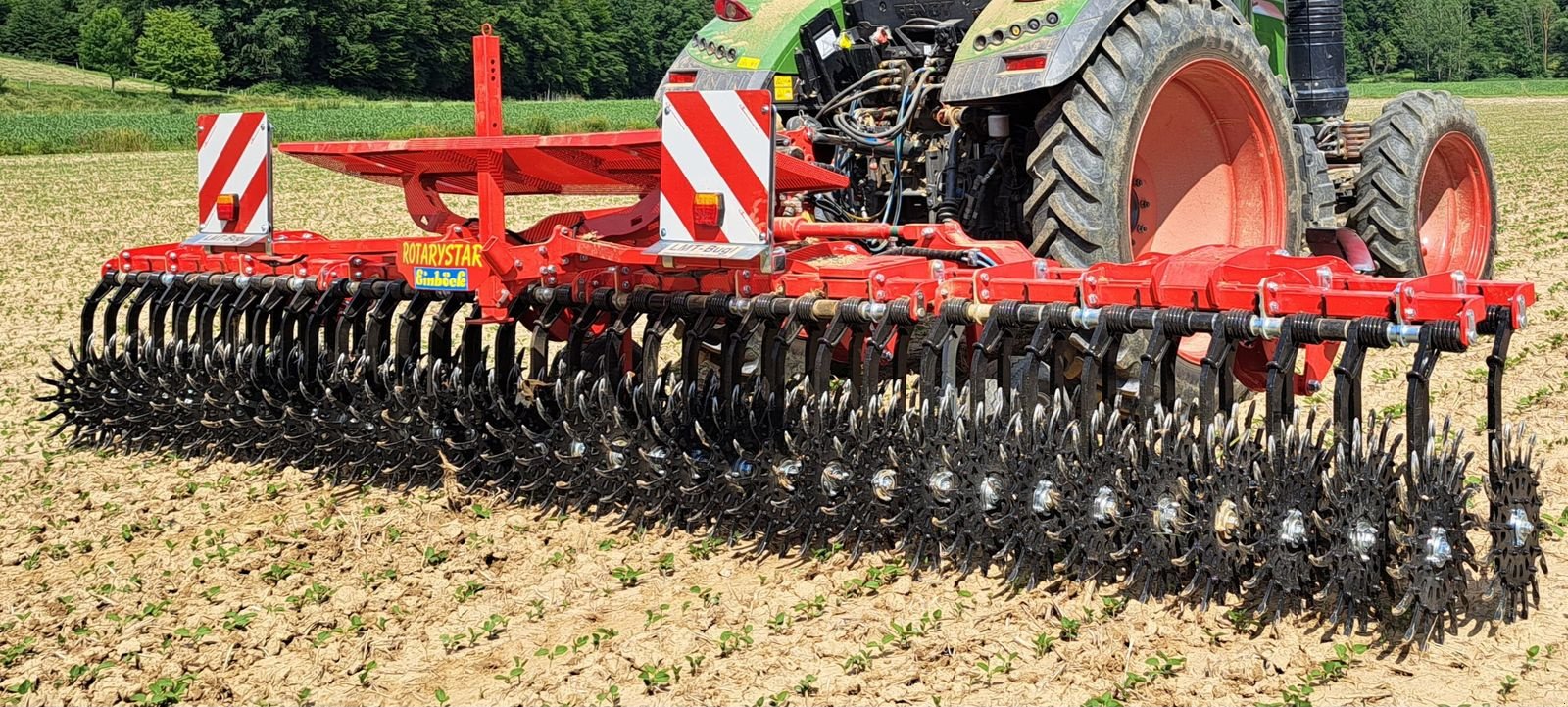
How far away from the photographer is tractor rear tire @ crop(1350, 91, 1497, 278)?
20.9 ft

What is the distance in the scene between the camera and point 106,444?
213 inches

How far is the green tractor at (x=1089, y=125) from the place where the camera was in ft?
13.9

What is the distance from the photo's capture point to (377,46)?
6131cm

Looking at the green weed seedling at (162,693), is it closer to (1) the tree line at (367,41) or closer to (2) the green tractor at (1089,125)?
(2) the green tractor at (1089,125)

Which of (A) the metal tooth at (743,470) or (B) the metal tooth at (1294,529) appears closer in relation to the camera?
(B) the metal tooth at (1294,529)

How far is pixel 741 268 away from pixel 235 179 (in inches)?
82.7

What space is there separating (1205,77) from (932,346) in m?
1.67

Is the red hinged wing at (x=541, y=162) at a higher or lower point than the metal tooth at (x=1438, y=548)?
higher

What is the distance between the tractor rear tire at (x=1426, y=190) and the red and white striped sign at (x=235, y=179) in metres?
4.69

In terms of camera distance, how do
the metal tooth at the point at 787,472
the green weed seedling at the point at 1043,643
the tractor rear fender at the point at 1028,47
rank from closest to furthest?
the green weed seedling at the point at 1043,643 < the metal tooth at the point at 787,472 < the tractor rear fender at the point at 1028,47

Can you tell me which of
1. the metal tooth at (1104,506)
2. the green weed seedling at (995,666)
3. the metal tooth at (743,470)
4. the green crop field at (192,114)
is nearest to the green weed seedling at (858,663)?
the green weed seedling at (995,666)

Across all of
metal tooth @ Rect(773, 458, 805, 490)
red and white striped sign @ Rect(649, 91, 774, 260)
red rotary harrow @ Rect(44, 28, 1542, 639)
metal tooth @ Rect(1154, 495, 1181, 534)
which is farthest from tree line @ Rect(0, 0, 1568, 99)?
metal tooth @ Rect(1154, 495, 1181, 534)

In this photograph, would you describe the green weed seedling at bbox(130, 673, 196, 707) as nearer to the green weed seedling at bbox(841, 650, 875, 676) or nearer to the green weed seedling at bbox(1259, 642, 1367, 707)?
the green weed seedling at bbox(841, 650, 875, 676)

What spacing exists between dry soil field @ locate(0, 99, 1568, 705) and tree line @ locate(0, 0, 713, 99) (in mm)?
56361
